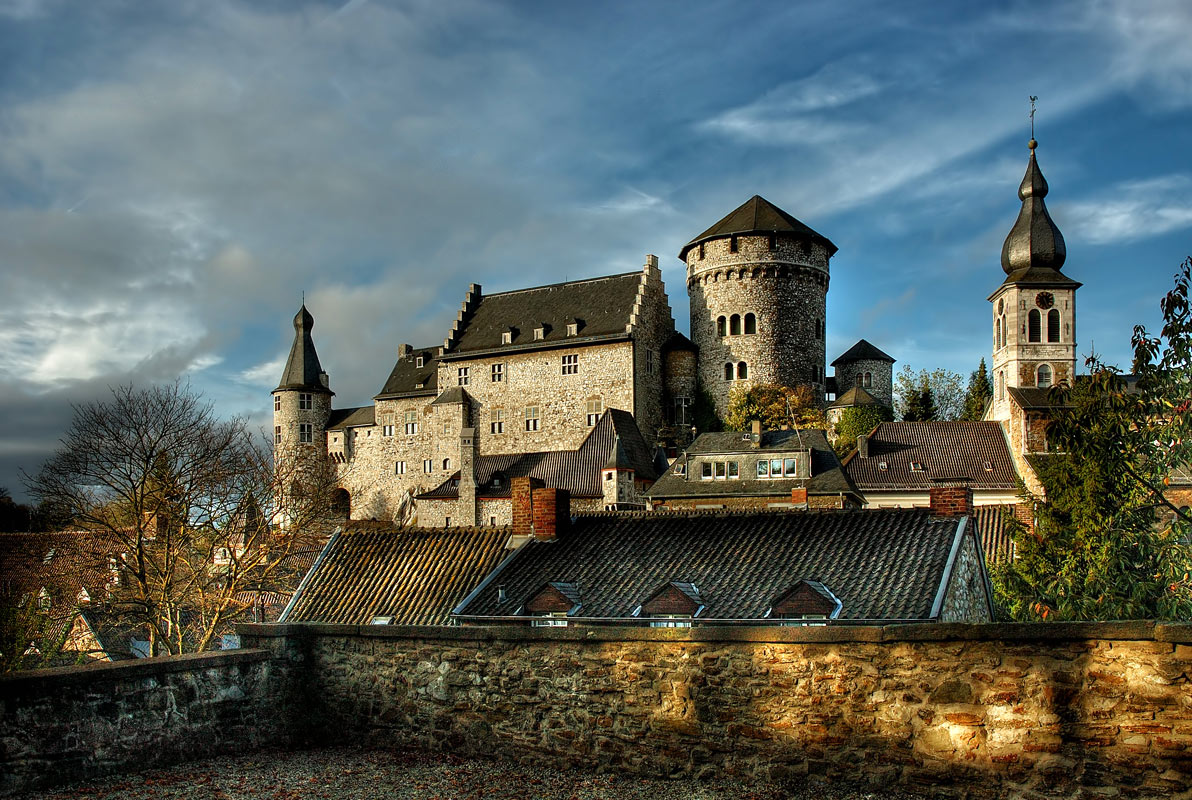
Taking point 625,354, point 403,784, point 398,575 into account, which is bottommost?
point 403,784

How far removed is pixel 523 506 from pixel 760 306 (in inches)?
1900

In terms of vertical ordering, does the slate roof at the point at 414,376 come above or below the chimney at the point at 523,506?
above

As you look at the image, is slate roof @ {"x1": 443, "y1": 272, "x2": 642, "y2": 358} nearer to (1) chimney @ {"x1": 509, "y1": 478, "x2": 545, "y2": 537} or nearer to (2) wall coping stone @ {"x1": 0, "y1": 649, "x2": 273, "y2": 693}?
(1) chimney @ {"x1": 509, "y1": 478, "x2": 545, "y2": 537}

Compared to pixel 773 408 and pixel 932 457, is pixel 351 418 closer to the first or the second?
pixel 773 408

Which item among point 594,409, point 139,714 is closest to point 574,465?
point 594,409

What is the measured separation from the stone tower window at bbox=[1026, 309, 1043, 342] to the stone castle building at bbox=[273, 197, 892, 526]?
10.8 meters

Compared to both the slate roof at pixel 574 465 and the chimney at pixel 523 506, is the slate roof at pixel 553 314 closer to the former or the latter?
the slate roof at pixel 574 465

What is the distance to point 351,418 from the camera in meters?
81.4

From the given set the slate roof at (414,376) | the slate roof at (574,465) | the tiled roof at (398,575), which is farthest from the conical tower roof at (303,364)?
the tiled roof at (398,575)

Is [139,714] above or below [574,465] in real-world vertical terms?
below

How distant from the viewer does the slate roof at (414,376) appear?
241 ft

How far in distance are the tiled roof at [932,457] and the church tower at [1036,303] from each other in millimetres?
6352

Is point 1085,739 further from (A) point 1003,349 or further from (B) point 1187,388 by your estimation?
(A) point 1003,349

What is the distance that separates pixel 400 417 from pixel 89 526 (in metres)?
45.4
